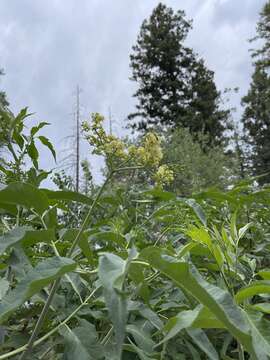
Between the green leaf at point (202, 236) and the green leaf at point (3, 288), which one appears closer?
the green leaf at point (3, 288)

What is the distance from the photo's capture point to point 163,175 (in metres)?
0.99

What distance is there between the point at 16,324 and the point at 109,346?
45 centimetres

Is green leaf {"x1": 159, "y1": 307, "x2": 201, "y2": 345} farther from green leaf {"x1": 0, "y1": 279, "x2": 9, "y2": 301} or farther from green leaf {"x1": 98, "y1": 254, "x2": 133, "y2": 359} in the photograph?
green leaf {"x1": 0, "y1": 279, "x2": 9, "y2": 301}

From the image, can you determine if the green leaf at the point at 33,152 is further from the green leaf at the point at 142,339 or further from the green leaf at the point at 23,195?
the green leaf at the point at 142,339

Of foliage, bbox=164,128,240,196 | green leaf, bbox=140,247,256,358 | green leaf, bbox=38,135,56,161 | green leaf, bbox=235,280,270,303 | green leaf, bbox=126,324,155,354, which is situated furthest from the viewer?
foliage, bbox=164,128,240,196

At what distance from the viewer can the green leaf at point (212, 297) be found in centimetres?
41

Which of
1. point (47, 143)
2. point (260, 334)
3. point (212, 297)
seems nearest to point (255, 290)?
point (260, 334)

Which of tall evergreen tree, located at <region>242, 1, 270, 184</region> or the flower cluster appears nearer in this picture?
the flower cluster

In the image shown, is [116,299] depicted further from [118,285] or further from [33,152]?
[33,152]

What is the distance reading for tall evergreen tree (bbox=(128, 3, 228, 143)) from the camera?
2325 centimetres

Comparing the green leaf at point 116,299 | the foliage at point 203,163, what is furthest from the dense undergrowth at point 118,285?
the foliage at point 203,163

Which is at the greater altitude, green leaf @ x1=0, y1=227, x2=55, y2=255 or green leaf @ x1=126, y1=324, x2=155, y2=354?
green leaf @ x1=0, y1=227, x2=55, y2=255

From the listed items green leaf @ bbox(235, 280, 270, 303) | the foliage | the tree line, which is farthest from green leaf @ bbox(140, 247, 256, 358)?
the tree line

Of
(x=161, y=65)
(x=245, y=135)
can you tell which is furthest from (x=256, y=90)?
(x=161, y=65)
